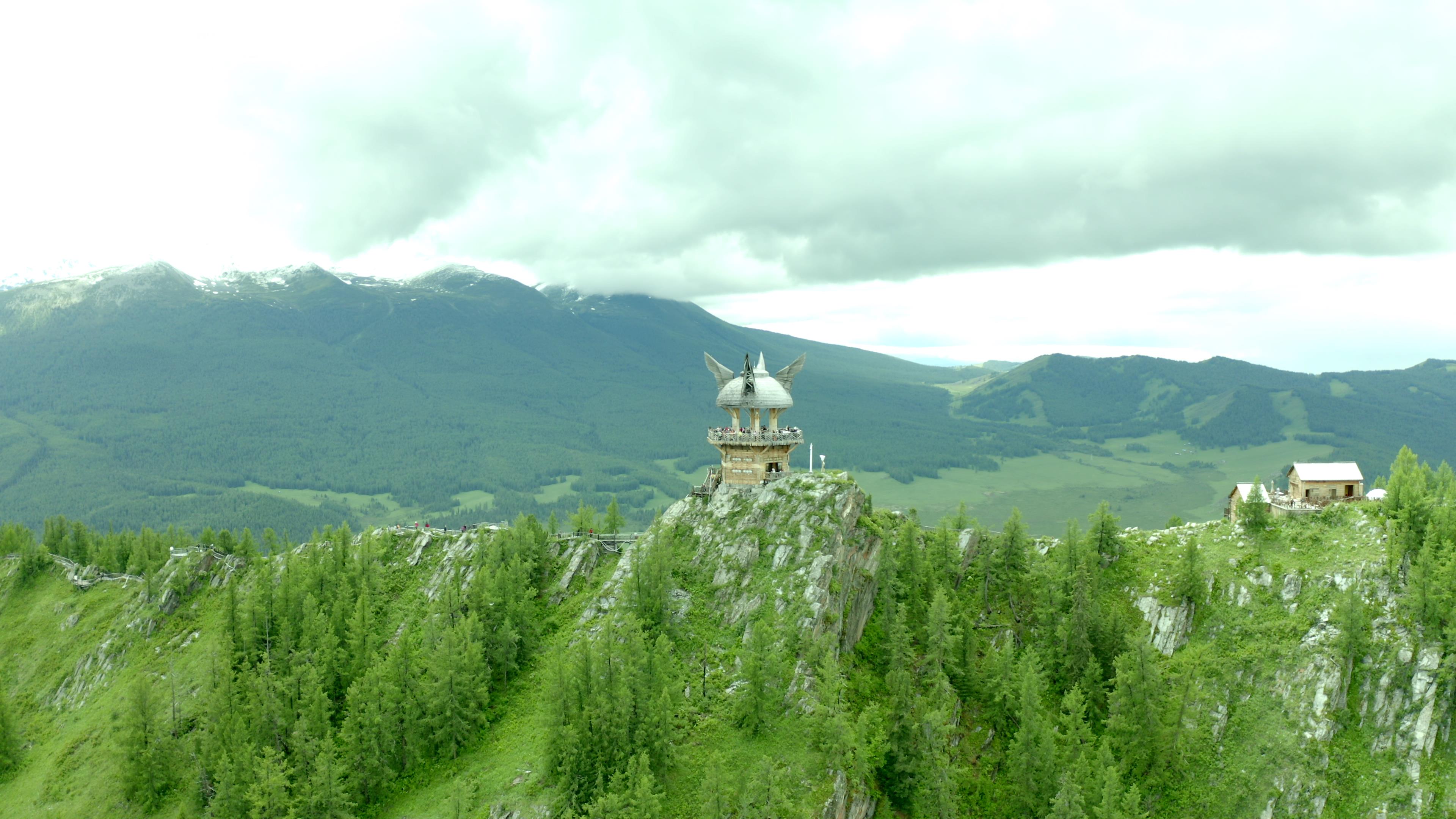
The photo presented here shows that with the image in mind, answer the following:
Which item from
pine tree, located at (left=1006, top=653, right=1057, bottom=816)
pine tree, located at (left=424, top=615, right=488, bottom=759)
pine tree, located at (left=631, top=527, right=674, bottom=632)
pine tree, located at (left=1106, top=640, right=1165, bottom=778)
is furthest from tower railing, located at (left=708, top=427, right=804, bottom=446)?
pine tree, located at (left=1106, top=640, right=1165, bottom=778)

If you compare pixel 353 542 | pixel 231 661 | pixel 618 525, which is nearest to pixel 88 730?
pixel 231 661

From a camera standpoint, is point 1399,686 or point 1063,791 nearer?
point 1063,791

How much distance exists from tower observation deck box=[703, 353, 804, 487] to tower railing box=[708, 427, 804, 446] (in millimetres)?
37

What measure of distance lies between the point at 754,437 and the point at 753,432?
0.78 m

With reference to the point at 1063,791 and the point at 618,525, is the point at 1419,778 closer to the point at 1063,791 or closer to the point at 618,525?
the point at 1063,791

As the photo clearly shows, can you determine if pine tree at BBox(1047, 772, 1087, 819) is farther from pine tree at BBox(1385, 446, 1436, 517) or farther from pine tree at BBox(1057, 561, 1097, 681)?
pine tree at BBox(1385, 446, 1436, 517)

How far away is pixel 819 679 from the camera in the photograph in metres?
58.2

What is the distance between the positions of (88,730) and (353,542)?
32139mm

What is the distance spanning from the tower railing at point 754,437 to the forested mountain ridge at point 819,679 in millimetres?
5557

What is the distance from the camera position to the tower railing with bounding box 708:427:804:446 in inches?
3063

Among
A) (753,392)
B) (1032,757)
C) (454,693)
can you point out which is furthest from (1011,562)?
(454,693)

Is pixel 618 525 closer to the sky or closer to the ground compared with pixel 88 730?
closer to the sky

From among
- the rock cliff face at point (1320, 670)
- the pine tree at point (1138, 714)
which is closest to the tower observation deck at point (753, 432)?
the pine tree at point (1138, 714)

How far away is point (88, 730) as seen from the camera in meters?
85.6
